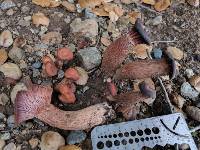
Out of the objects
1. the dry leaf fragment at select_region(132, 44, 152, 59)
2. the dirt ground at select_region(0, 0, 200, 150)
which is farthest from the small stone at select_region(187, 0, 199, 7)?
the dry leaf fragment at select_region(132, 44, 152, 59)

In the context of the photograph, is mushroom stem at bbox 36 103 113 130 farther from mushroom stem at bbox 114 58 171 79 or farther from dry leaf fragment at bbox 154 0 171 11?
dry leaf fragment at bbox 154 0 171 11

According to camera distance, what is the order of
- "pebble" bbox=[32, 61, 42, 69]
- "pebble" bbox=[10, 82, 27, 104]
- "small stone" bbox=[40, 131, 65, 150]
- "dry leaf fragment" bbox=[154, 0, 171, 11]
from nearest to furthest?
1. "small stone" bbox=[40, 131, 65, 150]
2. "pebble" bbox=[10, 82, 27, 104]
3. "pebble" bbox=[32, 61, 42, 69]
4. "dry leaf fragment" bbox=[154, 0, 171, 11]

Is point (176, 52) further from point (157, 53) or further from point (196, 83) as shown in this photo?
point (196, 83)

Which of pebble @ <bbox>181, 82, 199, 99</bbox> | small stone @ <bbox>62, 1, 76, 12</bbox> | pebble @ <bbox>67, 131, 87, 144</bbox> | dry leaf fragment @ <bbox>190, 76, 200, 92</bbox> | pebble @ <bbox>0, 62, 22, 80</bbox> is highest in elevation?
small stone @ <bbox>62, 1, 76, 12</bbox>

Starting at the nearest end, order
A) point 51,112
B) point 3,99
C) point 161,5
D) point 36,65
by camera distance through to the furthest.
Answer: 1. point 51,112
2. point 3,99
3. point 36,65
4. point 161,5

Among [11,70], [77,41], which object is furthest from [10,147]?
[77,41]
